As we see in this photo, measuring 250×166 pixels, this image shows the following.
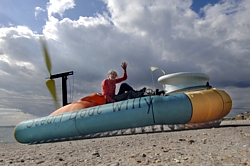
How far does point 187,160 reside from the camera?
306 cm

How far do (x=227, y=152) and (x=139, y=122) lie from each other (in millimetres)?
3397

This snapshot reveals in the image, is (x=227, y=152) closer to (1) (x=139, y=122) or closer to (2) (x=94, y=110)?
(1) (x=139, y=122)

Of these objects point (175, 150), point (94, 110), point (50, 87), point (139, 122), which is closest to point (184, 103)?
point (139, 122)

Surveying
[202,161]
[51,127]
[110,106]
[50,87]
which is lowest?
[202,161]

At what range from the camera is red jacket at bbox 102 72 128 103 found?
782 centimetres

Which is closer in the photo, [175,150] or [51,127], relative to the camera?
[175,150]

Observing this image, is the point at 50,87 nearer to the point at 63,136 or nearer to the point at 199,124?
the point at 63,136

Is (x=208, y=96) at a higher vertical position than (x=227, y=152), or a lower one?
higher

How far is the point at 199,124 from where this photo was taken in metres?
6.86

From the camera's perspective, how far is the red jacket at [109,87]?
7.82m

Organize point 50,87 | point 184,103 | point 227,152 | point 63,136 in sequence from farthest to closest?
point 50,87, point 63,136, point 184,103, point 227,152

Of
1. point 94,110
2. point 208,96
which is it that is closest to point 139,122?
point 94,110

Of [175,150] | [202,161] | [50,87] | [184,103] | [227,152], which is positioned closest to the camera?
[202,161]

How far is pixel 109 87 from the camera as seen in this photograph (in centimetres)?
792
